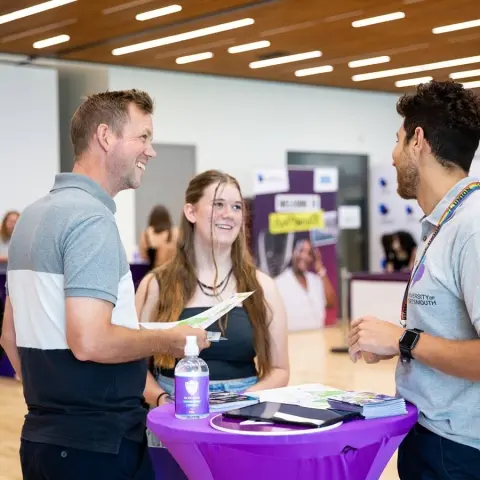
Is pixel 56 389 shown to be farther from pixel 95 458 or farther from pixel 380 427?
pixel 380 427

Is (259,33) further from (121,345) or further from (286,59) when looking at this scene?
(121,345)

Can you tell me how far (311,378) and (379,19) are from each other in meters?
3.39

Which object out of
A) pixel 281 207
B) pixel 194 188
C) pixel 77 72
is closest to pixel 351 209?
pixel 281 207

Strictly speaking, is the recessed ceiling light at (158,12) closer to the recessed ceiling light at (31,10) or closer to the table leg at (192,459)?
the recessed ceiling light at (31,10)

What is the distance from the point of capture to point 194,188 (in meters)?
3.58

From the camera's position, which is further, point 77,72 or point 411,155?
point 77,72

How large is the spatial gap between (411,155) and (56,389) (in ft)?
3.66

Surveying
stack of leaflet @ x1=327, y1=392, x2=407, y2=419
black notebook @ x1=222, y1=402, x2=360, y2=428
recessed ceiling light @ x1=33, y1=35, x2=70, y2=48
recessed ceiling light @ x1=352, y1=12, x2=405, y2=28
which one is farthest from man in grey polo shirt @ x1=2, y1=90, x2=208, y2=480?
recessed ceiling light @ x1=33, y1=35, x2=70, y2=48

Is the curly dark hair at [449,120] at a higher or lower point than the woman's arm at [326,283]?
higher

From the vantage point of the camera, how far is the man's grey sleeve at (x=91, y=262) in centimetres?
222

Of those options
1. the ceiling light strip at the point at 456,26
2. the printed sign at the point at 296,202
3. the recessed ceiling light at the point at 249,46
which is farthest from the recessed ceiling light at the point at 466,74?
the recessed ceiling light at the point at 249,46

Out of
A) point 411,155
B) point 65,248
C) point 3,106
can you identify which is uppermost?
point 3,106

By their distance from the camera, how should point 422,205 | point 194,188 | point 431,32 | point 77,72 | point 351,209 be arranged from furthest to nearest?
1. point 351,209
2. point 77,72
3. point 431,32
4. point 194,188
5. point 422,205

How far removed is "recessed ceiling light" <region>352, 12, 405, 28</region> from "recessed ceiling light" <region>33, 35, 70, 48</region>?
298cm
